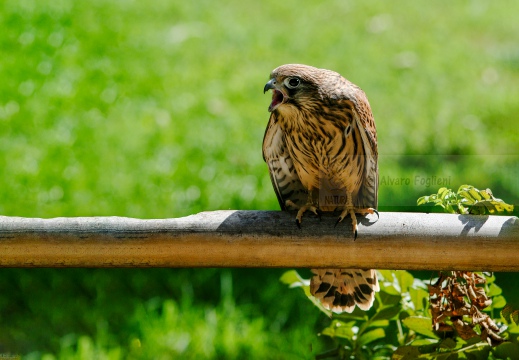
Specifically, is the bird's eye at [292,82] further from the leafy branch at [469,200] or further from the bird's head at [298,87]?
the leafy branch at [469,200]

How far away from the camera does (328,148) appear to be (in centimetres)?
358

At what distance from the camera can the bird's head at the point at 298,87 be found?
3449mm

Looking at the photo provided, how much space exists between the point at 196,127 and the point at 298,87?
2.92 m

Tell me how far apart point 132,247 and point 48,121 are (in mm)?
3769

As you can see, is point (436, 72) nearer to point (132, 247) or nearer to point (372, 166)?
point (372, 166)

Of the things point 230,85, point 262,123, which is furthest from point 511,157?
point 230,85

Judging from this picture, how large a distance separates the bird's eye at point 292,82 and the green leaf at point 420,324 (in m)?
1.14

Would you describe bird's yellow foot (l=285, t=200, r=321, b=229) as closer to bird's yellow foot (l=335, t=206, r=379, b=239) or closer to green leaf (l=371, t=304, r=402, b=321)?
bird's yellow foot (l=335, t=206, r=379, b=239)

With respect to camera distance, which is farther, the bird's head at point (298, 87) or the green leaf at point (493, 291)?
the bird's head at point (298, 87)

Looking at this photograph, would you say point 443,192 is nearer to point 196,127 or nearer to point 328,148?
point 328,148

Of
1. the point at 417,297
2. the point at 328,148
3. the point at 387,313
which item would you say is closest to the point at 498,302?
the point at 417,297

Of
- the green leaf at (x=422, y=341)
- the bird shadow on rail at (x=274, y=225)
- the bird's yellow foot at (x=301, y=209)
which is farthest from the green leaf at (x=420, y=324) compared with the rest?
the bird's yellow foot at (x=301, y=209)

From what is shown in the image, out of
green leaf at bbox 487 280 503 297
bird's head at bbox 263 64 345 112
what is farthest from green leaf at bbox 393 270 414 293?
bird's head at bbox 263 64 345 112

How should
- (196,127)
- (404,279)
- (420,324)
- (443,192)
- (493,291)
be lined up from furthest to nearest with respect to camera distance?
1. (196,127)
2. (404,279)
3. (493,291)
4. (420,324)
5. (443,192)
